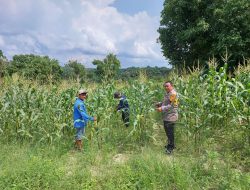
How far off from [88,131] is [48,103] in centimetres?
116

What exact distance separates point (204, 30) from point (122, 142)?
11569 millimetres

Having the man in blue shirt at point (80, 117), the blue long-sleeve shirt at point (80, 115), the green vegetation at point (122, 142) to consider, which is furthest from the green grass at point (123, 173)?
the blue long-sleeve shirt at point (80, 115)

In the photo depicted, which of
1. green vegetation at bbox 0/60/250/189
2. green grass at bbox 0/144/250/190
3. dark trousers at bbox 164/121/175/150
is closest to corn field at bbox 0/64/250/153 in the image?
green vegetation at bbox 0/60/250/189

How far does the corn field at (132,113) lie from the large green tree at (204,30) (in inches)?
267

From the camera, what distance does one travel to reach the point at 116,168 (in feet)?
15.0

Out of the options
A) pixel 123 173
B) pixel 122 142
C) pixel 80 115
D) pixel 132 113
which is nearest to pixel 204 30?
pixel 132 113

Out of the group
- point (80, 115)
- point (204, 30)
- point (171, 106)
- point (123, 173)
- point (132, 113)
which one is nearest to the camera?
point (123, 173)

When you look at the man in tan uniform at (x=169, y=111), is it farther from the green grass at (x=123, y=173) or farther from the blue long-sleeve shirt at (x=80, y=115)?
the blue long-sleeve shirt at (x=80, y=115)

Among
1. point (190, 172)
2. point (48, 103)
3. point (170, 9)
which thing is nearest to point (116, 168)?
point (190, 172)

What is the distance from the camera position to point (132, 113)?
5.95 m

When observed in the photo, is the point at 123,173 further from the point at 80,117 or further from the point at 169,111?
the point at 80,117

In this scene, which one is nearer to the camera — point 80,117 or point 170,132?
point 170,132

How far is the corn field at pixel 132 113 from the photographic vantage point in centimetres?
558

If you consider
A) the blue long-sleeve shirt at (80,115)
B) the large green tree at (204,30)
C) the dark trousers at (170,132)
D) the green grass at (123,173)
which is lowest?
the green grass at (123,173)
